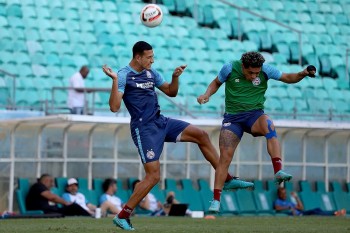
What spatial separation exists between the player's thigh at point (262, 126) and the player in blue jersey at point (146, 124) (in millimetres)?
804

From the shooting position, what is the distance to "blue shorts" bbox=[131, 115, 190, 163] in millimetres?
13688

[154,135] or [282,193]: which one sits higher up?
[154,135]

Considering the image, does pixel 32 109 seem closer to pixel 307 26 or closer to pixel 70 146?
pixel 70 146

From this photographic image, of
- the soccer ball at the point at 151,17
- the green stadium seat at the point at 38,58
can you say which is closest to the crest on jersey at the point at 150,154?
the soccer ball at the point at 151,17

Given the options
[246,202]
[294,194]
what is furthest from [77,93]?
[294,194]

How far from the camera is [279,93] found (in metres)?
27.6

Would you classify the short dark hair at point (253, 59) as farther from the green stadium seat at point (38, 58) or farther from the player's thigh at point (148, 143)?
the green stadium seat at point (38, 58)

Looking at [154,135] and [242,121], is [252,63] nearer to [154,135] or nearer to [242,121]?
[242,121]

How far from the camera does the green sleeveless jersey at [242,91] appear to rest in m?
14.6

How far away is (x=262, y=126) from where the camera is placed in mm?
14461

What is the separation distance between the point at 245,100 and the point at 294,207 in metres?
11.3

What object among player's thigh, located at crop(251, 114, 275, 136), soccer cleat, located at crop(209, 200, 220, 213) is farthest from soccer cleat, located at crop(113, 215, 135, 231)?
player's thigh, located at crop(251, 114, 275, 136)

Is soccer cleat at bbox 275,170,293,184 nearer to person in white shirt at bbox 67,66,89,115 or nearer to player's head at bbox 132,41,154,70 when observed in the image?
player's head at bbox 132,41,154,70

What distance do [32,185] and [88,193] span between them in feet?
4.09
